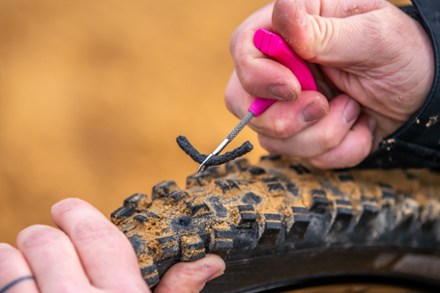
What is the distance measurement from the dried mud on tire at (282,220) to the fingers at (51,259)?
0.07 meters

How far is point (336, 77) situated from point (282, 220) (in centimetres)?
16

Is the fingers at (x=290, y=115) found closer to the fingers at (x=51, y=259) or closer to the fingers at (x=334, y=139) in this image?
the fingers at (x=334, y=139)

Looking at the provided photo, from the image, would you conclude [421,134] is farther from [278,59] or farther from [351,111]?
[278,59]

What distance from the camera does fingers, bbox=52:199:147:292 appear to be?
43 centimetres

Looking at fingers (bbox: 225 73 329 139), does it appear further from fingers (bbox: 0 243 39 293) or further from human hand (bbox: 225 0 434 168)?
fingers (bbox: 0 243 39 293)

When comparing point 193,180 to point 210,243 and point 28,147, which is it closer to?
point 210,243

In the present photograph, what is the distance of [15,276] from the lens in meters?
0.43

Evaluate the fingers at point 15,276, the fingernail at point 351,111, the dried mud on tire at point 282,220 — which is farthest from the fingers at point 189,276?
the fingernail at point 351,111


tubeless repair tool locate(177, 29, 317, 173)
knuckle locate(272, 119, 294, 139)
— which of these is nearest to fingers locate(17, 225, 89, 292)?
tubeless repair tool locate(177, 29, 317, 173)

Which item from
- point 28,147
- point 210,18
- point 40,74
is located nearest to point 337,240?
point 28,147

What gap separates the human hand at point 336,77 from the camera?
568 mm

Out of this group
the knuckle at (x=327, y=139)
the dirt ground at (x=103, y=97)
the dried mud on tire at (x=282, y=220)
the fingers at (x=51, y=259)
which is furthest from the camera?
the dirt ground at (x=103, y=97)

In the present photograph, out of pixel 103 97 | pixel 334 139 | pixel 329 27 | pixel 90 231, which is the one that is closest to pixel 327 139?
pixel 334 139

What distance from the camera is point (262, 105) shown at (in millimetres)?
605
